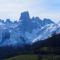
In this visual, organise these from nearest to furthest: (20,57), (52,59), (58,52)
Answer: (52,59)
(20,57)
(58,52)

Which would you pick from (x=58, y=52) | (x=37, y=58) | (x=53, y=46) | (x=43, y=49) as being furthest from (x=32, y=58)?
(x=53, y=46)

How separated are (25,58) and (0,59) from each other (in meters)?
11.0

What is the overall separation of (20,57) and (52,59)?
726 cm

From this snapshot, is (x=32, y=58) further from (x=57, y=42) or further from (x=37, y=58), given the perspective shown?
(x=57, y=42)

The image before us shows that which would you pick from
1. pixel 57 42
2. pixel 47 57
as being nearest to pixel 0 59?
pixel 47 57

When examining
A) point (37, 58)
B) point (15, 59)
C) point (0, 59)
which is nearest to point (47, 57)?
point (37, 58)

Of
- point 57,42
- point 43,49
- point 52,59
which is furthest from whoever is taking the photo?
point 57,42

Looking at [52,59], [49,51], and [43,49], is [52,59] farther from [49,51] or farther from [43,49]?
[43,49]

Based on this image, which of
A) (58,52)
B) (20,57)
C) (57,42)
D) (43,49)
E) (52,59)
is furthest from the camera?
(57,42)

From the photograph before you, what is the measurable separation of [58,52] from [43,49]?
719 cm

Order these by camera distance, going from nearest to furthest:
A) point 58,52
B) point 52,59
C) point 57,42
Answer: point 52,59 → point 58,52 → point 57,42

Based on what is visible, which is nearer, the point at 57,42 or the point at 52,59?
the point at 52,59

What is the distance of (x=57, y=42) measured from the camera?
8588 centimetres

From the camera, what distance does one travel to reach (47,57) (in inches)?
2462
